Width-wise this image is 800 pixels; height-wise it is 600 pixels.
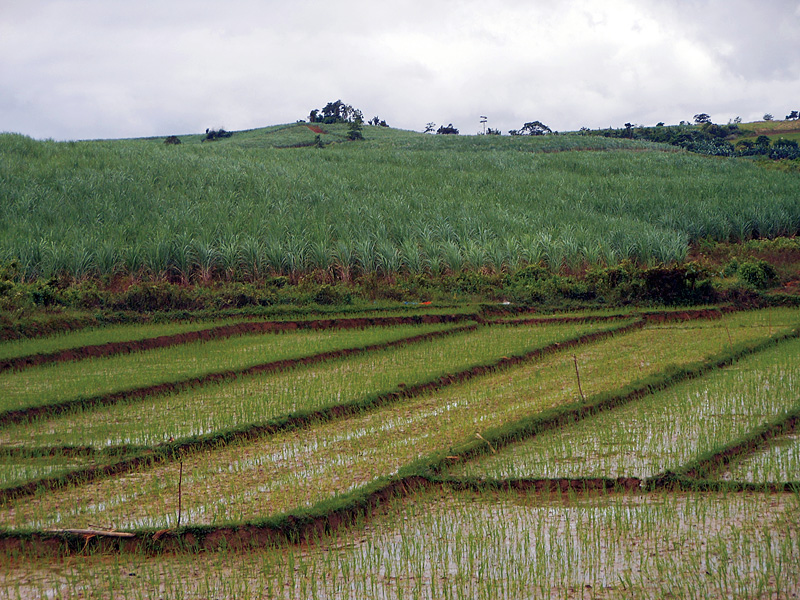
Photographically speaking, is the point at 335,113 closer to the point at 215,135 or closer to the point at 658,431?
the point at 215,135

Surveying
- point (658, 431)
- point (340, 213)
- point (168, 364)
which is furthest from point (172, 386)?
point (340, 213)

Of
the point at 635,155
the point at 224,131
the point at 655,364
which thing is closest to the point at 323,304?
the point at 655,364

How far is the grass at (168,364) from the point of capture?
22.2ft

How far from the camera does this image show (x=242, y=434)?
5613mm

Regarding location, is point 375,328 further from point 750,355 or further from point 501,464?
point 501,464

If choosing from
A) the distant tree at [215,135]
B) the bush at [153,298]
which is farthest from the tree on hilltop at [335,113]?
the bush at [153,298]

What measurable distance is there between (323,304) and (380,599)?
26.2 feet

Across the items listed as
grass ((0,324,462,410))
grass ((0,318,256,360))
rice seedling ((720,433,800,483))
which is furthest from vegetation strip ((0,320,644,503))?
grass ((0,318,256,360))

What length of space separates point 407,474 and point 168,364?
428cm

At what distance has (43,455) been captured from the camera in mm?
5285

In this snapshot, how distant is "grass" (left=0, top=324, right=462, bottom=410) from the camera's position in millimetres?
6770

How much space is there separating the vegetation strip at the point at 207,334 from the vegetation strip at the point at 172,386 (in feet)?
3.62

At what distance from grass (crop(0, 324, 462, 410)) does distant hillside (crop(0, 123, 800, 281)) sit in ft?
9.91

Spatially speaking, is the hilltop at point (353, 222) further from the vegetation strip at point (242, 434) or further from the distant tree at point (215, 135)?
the distant tree at point (215, 135)
